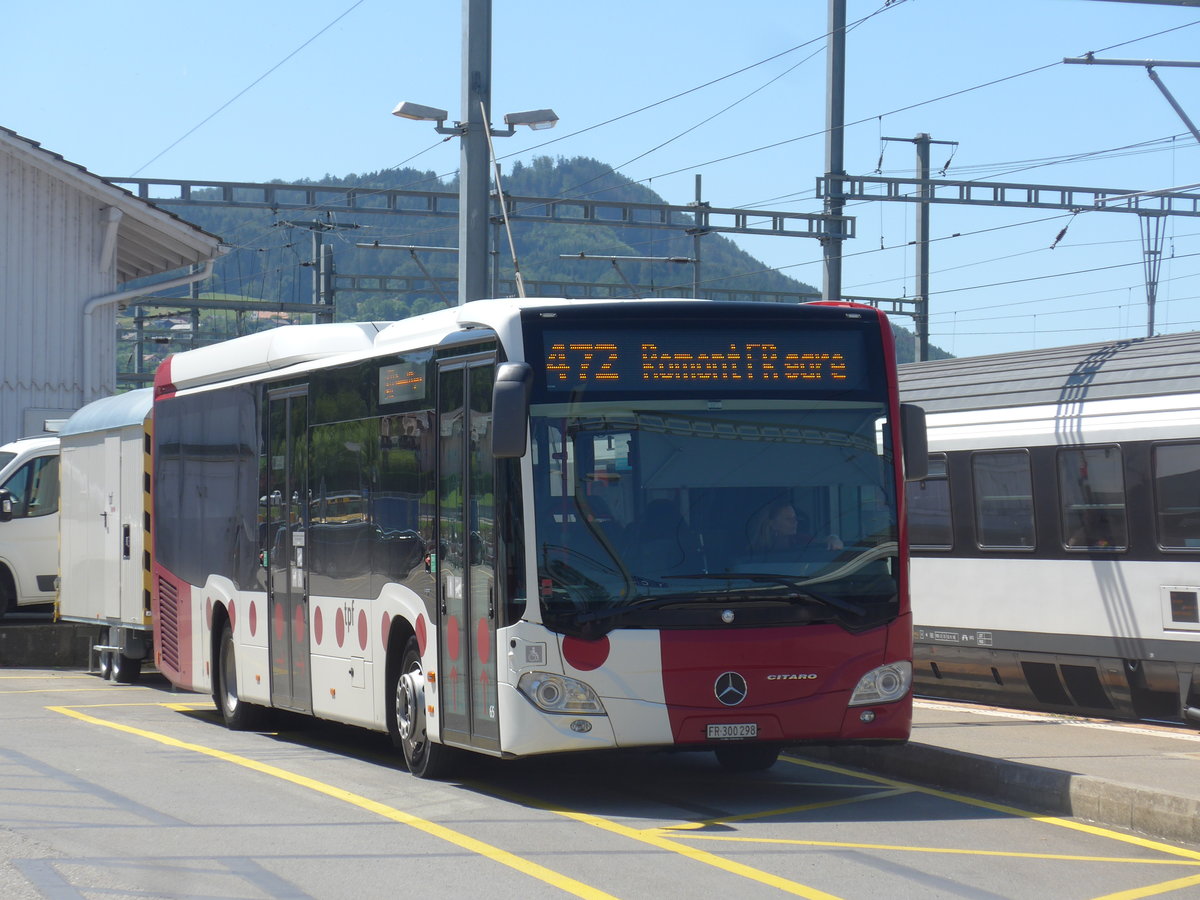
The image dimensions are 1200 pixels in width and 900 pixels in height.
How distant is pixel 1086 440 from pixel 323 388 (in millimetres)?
6599

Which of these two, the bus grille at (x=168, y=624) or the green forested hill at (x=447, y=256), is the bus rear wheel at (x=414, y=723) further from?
the green forested hill at (x=447, y=256)

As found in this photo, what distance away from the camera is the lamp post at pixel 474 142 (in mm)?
17547

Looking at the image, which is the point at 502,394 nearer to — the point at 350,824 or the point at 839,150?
the point at 350,824

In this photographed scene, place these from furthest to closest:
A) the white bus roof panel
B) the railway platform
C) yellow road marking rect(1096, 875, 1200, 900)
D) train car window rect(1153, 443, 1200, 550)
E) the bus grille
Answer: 1. the bus grille
2. train car window rect(1153, 443, 1200, 550)
3. the white bus roof panel
4. the railway platform
5. yellow road marking rect(1096, 875, 1200, 900)

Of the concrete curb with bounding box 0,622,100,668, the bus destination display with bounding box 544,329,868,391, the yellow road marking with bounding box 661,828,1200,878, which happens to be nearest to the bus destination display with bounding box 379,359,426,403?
the bus destination display with bounding box 544,329,868,391

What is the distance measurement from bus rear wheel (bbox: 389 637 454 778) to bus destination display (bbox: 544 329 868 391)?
2343 millimetres

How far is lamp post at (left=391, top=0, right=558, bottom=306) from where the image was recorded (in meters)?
17.5

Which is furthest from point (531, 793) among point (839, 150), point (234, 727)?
point (839, 150)

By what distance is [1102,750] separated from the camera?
11.6 meters

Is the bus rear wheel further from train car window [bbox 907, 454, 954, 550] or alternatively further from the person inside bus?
train car window [bbox 907, 454, 954, 550]

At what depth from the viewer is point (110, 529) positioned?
61.9 ft

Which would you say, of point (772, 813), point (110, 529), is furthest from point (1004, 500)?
point (110, 529)

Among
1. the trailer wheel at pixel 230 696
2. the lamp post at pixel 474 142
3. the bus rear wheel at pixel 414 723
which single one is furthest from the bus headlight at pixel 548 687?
the lamp post at pixel 474 142

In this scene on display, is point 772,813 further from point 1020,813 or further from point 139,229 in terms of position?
point 139,229
